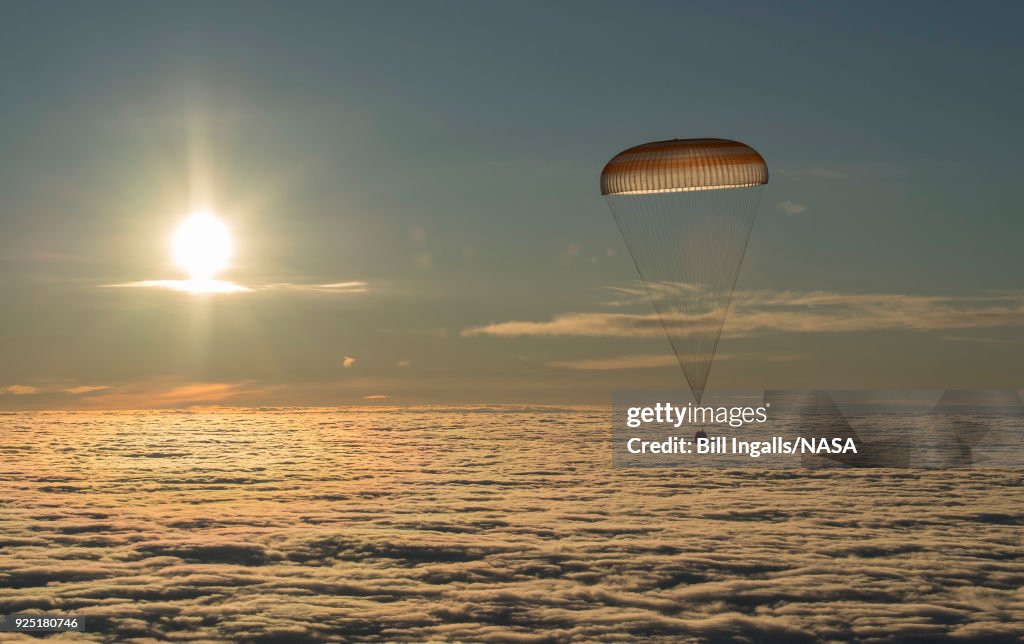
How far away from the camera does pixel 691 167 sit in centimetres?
4703

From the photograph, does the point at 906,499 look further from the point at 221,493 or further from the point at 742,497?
the point at 221,493

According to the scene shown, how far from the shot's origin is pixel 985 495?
385 ft

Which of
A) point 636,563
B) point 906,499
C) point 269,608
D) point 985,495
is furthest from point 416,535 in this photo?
point 985,495

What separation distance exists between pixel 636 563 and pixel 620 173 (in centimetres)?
3477

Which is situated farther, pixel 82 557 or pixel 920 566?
pixel 82 557

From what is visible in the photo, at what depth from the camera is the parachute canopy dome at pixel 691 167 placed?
154ft

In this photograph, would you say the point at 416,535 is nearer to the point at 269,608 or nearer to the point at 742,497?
the point at 269,608

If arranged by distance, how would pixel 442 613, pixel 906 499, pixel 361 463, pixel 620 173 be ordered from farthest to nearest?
1. pixel 361 463
2. pixel 906 499
3. pixel 442 613
4. pixel 620 173

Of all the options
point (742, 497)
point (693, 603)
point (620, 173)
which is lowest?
point (693, 603)

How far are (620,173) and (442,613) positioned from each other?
93.2 feet

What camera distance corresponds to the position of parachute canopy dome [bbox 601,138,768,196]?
154 feet

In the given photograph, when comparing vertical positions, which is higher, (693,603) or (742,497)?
(742,497)

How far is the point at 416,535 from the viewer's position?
85.6 meters

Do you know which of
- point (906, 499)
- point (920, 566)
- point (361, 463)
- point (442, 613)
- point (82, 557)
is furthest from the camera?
point (361, 463)
